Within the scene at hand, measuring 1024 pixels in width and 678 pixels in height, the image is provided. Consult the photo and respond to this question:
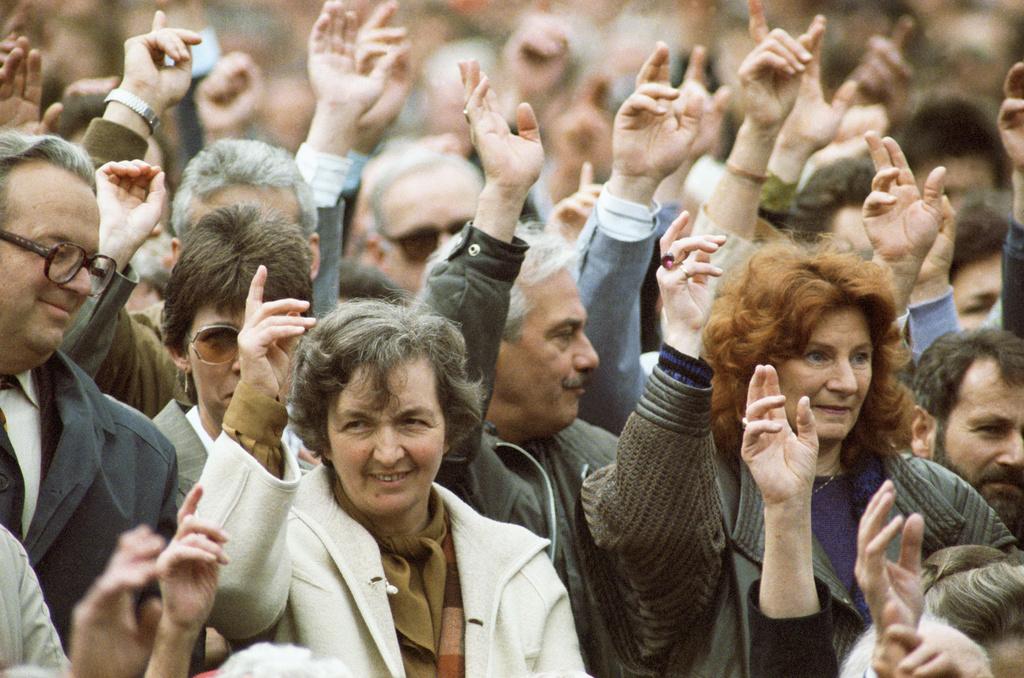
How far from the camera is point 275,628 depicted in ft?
11.2

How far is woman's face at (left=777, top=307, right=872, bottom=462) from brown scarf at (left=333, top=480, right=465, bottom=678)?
970 mm

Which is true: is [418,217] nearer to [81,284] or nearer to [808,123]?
[808,123]

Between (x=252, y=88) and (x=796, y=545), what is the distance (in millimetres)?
3702

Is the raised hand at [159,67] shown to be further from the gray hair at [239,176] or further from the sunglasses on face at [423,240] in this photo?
the sunglasses on face at [423,240]

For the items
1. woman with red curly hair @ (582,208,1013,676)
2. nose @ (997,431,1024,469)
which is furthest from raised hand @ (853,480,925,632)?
nose @ (997,431,1024,469)

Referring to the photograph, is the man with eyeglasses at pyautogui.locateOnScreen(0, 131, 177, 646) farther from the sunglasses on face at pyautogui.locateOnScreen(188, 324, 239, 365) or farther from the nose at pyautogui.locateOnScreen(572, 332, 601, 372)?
the nose at pyautogui.locateOnScreen(572, 332, 601, 372)

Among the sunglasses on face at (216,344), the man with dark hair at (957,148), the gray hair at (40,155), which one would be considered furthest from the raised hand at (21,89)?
the man with dark hair at (957,148)

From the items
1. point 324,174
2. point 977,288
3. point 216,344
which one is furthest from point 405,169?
point 216,344

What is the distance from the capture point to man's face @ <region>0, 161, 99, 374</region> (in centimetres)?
324

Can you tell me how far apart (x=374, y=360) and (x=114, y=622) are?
3.96ft

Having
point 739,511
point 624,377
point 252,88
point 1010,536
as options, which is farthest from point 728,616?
point 252,88

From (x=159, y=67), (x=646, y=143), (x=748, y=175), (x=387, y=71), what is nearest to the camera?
(x=159, y=67)

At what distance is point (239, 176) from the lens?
455 cm

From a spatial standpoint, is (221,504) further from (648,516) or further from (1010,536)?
(1010,536)
